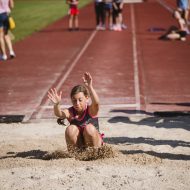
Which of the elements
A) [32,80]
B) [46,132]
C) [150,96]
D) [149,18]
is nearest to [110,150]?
[46,132]

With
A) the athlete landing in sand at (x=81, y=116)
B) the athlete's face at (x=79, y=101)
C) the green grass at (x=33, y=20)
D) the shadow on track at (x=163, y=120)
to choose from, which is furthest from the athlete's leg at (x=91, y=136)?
the green grass at (x=33, y=20)

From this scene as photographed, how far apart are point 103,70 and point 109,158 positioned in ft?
21.7

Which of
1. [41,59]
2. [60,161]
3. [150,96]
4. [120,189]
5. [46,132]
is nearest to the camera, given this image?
[120,189]

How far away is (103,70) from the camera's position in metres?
12.5

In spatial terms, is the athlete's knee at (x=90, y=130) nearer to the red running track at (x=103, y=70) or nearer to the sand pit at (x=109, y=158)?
the sand pit at (x=109, y=158)

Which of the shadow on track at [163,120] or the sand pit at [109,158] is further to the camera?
the shadow on track at [163,120]

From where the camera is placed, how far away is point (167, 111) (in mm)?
8391

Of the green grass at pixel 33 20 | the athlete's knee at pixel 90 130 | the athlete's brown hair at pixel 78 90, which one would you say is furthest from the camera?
the green grass at pixel 33 20

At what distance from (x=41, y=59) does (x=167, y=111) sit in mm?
6888

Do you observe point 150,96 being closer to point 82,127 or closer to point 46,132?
point 46,132

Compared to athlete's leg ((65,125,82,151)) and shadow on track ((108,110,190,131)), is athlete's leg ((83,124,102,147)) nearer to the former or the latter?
athlete's leg ((65,125,82,151))

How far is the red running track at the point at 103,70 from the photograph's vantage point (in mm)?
9242

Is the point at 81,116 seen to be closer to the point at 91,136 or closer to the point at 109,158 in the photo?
the point at 91,136

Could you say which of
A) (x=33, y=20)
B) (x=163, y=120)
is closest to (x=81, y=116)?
(x=163, y=120)
